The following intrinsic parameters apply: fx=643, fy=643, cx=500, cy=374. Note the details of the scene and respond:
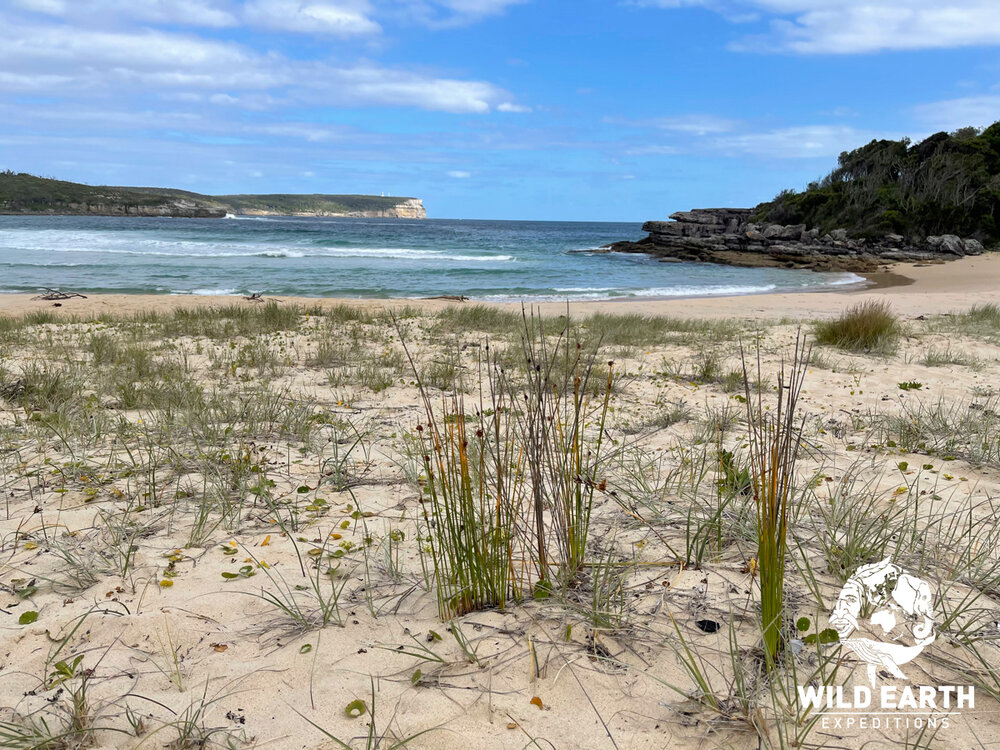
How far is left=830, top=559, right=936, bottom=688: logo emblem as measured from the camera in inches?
78.8

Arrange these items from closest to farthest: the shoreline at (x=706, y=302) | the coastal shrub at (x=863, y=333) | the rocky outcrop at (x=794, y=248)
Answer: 1. the coastal shrub at (x=863, y=333)
2. the shoreline at (x=706, y=302)
3. the rocky outcrop at (x=794, y=248)

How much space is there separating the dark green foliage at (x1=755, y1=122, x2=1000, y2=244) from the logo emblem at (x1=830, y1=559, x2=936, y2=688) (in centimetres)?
4246

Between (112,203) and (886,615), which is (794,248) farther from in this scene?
(112,203)

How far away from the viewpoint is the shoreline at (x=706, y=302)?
14.5 metres

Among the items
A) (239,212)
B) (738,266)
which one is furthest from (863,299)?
(239,212)

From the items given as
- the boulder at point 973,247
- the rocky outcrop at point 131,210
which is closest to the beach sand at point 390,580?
the boulder at point 973,247

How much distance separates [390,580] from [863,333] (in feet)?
25.3

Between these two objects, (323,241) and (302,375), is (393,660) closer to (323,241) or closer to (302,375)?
(302,375)

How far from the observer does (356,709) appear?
188 cm

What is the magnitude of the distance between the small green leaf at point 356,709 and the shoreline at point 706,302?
932 cm

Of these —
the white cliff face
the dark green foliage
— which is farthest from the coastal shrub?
the white cliff face


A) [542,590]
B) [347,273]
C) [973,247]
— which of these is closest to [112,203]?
[347,273]

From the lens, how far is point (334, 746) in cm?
174

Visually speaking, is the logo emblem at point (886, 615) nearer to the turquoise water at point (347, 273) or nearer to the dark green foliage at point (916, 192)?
the turquoise water at point (347, 273)
